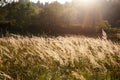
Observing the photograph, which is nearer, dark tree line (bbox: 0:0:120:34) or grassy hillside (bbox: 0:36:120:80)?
grassy hillside (bbox: 0:36:120:80)

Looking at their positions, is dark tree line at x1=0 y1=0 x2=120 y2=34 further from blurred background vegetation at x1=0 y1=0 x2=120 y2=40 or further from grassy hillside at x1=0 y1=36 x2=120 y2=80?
grassy hillside at x1=0 y1=36 x2=120 y2=80

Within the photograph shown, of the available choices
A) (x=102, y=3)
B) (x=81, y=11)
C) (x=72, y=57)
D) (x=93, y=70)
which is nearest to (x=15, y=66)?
(x=72, y=57)

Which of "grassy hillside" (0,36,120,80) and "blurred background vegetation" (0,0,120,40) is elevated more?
"grassy hillside" (0,36,120,80)

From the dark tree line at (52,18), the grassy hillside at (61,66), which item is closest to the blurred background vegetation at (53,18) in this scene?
the dark tree line at (52,18)

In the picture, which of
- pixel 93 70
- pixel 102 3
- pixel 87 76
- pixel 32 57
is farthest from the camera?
pixel 102 3

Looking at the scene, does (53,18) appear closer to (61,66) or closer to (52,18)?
(52,18)

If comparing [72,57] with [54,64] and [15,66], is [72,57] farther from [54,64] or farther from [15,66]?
[15,66]

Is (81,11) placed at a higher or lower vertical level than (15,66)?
lower

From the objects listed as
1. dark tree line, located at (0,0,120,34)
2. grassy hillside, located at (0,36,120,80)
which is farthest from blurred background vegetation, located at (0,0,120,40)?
grassy hillside, located at (0,36,120,80)

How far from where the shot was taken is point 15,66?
17.3 feet

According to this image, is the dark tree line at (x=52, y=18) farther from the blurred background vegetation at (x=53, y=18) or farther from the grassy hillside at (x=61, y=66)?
the grassy hillside at (x=61, y=66)

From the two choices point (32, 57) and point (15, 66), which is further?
point (32, 57)

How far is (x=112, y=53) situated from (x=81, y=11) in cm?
6087

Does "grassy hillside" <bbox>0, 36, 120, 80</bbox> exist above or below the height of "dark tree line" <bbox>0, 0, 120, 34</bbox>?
above
